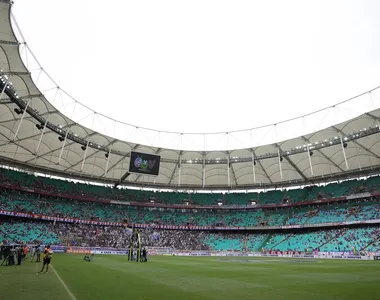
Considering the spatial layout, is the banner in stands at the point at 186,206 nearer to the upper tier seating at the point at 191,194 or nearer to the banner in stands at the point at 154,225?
the upper tier seating at the point at 191,194

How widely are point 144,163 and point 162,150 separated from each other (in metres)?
11.1

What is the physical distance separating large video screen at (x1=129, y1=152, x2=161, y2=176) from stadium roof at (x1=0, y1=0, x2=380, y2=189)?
7.77m

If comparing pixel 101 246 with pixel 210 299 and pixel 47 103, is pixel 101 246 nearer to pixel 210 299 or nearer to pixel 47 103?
pixel 47 103

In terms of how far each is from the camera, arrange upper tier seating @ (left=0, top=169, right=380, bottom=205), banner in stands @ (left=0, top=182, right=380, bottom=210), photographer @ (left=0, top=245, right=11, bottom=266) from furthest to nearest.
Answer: upper tier seating @ (left=0, top=169, right=380, bottom=205), banner in stands @ (left=0, top=182, right=380, bottom=210), photographer @ (left=0, top=245, right=11, bottom=266)

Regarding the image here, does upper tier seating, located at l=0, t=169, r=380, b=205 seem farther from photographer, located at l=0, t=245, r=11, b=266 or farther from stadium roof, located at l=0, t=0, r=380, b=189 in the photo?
photographer, located at l=0, t=245, r=11, b=266

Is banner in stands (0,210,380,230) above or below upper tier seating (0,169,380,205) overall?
below

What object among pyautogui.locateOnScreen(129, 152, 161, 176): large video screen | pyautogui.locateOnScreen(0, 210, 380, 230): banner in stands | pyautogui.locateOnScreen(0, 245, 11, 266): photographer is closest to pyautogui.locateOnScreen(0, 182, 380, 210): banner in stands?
pyautogui.locateOnScreen(0, 210, 380, 230): banner in stands

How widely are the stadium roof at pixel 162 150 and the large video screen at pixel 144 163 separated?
7.77 m

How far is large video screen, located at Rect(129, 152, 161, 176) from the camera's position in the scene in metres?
52.5

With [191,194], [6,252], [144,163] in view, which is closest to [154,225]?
[191,194]

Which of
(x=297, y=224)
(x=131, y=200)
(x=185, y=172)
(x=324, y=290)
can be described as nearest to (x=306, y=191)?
(x=297, y=224)

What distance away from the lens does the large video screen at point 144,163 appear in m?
52.5

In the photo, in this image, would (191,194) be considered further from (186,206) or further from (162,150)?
(162,150)

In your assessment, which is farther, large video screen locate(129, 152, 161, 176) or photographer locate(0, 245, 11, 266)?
large video screen locate(129, 152, 161, 176)
